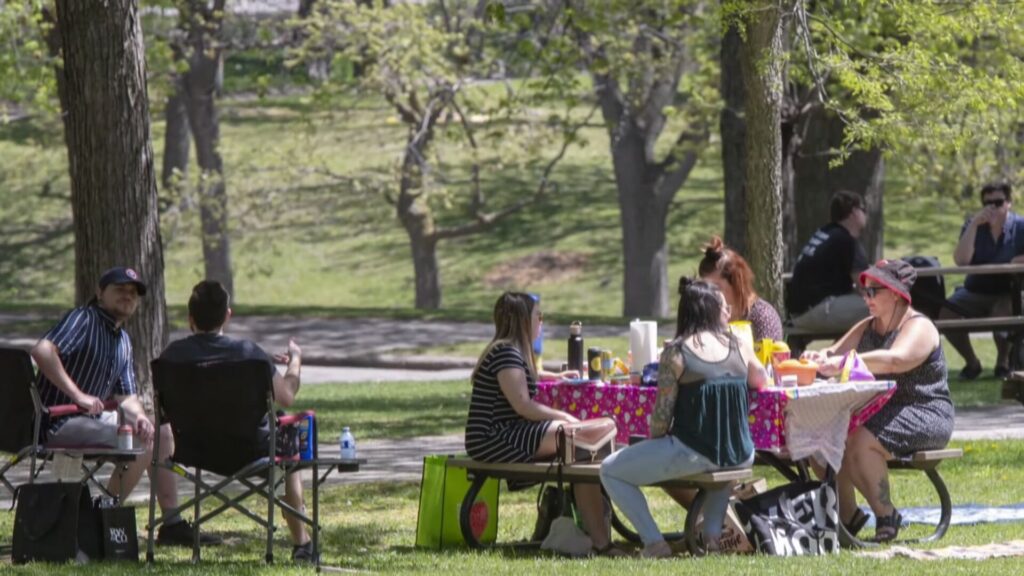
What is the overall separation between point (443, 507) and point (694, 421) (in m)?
1.40

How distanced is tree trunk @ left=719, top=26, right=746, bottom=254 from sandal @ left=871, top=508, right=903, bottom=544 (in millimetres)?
8100

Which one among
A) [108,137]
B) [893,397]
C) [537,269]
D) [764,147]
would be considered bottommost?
[537,269]

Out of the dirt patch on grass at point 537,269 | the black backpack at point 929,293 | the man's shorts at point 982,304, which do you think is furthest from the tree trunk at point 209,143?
the man's shorts at point 982,304

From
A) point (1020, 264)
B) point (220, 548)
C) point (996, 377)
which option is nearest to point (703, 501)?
point (220, 548)

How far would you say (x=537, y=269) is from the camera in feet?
121

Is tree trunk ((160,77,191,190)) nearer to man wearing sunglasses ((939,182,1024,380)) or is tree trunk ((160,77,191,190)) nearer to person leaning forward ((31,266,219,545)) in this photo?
man wearing sunglasses ((939,182,1024,380))

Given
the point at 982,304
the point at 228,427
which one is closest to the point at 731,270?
the point at 228,427

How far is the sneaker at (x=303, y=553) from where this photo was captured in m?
8.58

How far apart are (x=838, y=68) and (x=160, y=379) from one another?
6.40 meters

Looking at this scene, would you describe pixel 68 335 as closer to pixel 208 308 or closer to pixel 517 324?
pixel 208 308

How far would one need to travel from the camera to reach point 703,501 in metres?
8.57

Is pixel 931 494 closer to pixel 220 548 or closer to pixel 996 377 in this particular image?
pixel 220 548

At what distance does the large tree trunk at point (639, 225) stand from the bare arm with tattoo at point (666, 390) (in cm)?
2362

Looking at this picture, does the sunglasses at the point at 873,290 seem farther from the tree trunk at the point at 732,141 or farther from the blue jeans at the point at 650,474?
the tree trunk at the point at 732,141
